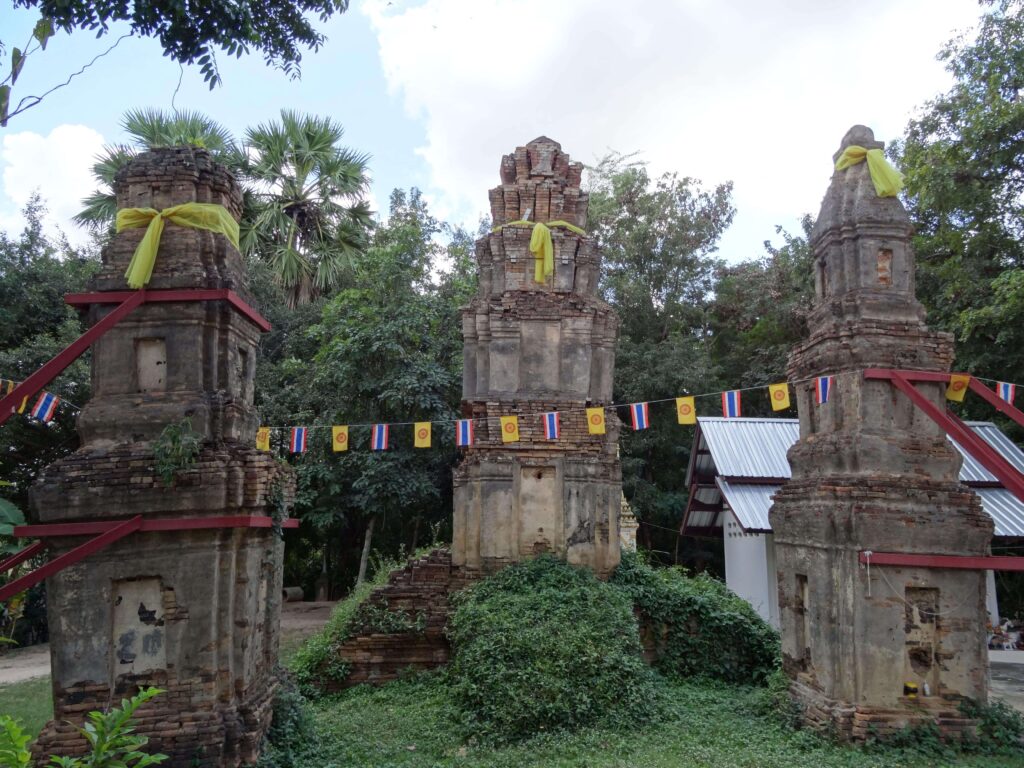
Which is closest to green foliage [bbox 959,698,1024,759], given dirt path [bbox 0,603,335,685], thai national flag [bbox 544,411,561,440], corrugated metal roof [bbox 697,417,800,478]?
thai national flag [bbox 544,411,561,440]

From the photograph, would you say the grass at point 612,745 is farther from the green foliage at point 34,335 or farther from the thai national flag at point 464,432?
the green foliage at point 34,335

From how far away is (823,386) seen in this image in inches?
394

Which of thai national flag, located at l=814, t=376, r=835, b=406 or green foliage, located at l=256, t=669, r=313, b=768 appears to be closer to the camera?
green foliage, located at l=256, t=669, r=313, b=768

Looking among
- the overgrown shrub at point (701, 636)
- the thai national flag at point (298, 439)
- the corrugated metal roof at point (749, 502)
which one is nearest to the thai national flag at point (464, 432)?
the thai national flag at point (298, 439)

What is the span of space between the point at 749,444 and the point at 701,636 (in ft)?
26.3

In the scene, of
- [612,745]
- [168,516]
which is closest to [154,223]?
[168,516]

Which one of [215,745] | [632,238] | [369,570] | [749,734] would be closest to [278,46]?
[215,745]

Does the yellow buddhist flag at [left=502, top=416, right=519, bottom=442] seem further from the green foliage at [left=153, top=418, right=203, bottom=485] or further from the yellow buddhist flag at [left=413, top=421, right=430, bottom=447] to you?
the green foliage at [left=153, top=418, right=203, bottom=485]

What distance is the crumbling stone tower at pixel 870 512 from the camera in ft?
28.8

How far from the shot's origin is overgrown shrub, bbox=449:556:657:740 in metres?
9.34

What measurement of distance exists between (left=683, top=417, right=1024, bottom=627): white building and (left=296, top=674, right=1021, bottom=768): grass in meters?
7.22

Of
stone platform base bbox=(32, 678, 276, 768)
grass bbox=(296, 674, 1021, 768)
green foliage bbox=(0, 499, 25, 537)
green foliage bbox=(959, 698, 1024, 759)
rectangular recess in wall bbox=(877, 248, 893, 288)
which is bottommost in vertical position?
grass bbox=(296, 674, 1021, 768)

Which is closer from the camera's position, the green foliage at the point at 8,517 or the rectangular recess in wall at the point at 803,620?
the green foliage at the point at 8,517

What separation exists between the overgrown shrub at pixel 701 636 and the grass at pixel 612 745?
4.56 feet
